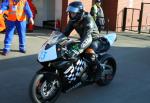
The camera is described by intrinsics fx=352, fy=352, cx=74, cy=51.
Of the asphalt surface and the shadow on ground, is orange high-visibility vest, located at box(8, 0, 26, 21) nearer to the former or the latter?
the asphalt surface

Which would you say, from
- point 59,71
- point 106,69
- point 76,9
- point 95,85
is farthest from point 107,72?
point 76,9

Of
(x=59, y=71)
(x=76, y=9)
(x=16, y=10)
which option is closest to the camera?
(x=59, y=71)

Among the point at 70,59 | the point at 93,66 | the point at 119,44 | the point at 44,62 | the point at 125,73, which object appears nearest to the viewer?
the point at 44,62

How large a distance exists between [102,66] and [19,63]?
266 cm

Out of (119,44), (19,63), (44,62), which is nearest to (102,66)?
(44,62)

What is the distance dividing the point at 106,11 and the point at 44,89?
11155 mm

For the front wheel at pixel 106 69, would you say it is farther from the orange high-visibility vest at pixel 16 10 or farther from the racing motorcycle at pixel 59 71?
the orange high-visibility vest at pixel 16 10

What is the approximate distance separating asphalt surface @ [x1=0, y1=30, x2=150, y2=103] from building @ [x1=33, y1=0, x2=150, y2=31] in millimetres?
3296

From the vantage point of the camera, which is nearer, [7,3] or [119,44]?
[7,3]

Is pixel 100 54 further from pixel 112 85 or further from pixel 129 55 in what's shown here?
pixel 129 55

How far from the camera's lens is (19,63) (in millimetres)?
8578

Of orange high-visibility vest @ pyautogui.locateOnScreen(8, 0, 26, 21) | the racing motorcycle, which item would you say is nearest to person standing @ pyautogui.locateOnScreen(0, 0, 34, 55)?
orange high-visibility vest @ pyautogui.locateOnScreen(8, 0, 26, 21)

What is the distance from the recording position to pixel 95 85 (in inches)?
281

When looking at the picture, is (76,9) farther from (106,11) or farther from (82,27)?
(106,11)
